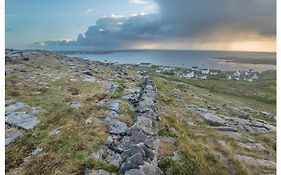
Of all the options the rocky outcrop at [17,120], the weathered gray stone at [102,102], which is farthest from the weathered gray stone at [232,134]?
the rocky outcrop at [17,120]

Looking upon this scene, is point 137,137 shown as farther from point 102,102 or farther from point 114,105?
point 102,102

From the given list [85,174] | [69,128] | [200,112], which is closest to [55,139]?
[69,128]

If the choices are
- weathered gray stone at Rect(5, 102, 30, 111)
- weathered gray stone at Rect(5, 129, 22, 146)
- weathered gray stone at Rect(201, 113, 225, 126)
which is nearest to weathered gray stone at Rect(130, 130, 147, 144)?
weathered gray stone at Rect(5, 129, 22, 146)

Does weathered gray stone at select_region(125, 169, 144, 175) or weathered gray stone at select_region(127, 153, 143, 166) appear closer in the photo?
weathered gray stone at select_region(125, 169, 144, 175)

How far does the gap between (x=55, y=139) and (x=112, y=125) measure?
17.2 ft

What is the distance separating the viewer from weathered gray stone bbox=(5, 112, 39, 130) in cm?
2300

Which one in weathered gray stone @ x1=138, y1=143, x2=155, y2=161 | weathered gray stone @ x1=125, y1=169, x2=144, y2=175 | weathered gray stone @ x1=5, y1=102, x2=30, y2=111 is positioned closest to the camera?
weathered gray stone @ x1=125, y1=169, x2=144, y2=175

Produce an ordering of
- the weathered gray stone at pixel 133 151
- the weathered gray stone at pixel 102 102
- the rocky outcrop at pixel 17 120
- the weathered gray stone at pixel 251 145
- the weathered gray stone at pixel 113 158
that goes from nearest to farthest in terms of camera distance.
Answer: the weathered gray stone at pixel 133 151, the weathered gray stone at pixel 113 158, the rocky outcrop at pixel 17 120, the weathered gray stone at pixel 251 145, the weathered gray stone at pixel 102 102

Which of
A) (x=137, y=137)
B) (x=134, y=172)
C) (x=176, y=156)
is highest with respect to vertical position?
(x=137, y=137)

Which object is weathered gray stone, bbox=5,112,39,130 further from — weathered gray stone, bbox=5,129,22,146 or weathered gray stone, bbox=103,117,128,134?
weathered gray stone, bbox=103,117,128,134

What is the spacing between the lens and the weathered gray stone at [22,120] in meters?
23.0

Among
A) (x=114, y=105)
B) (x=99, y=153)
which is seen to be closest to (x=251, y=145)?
(x=114, y=105)

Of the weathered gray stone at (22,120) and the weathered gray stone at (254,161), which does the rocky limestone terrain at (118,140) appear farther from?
the weathered gray stone at (254,161)

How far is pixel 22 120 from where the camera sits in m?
24.0
